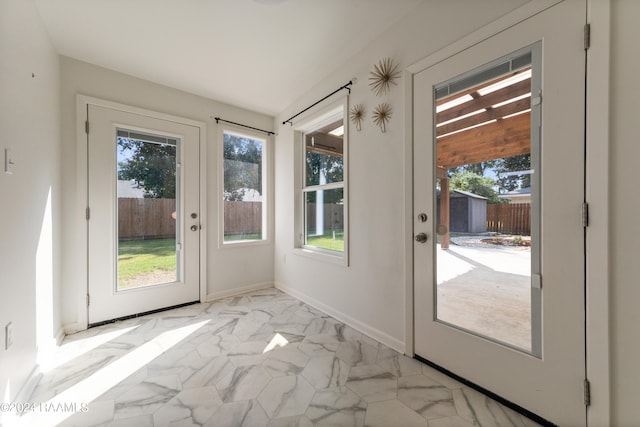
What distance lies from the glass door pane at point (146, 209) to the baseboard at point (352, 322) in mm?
1381

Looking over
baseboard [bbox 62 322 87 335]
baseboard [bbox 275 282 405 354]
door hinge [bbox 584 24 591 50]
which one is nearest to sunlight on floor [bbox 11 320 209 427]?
baseboard [bbox 62 322 87 335]

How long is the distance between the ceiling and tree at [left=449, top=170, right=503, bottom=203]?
1.23 meters

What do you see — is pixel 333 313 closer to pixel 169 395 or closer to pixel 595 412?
pixel 169 395

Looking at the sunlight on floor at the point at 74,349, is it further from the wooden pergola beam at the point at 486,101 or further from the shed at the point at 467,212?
the wooden pergola beam at the point at 486,101

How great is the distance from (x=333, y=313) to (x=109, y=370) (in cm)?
173

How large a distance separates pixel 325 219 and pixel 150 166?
192 centimetres

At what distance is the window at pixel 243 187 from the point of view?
3.09 metres

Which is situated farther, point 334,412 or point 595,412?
point 334,412

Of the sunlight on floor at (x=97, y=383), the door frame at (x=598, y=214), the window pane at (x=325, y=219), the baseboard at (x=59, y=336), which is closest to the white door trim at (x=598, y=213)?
the door frame at (x=598, y=214)

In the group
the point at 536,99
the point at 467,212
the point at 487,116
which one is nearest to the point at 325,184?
the point at 467,212

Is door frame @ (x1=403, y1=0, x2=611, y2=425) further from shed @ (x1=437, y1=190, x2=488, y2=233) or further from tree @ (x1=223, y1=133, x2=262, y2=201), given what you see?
tree @ (x1=223, y1=133, x2=262, y2=201)

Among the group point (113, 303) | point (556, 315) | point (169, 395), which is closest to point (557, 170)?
point (556, 315)

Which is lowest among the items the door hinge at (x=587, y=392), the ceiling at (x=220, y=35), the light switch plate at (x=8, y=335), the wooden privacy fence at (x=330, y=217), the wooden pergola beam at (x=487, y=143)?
the door hinge at (x=587, y=392)

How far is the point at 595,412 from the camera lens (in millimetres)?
1066
